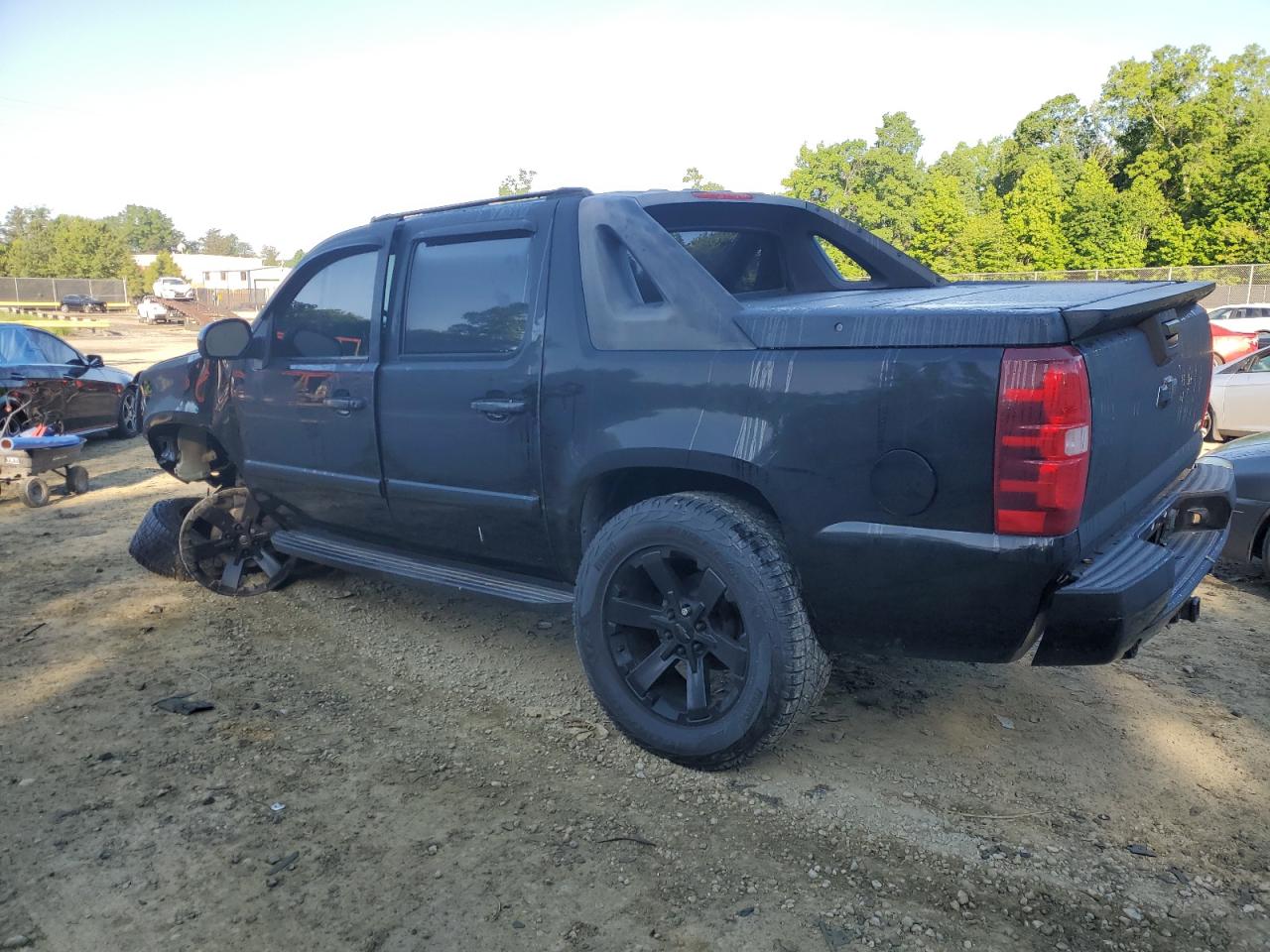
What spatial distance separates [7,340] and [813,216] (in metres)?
8.83

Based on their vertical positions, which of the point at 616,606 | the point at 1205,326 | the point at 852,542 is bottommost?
the point at 616,606

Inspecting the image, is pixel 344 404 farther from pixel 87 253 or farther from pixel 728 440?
pixel 87 253

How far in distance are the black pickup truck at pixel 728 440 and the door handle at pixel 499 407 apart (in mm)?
11

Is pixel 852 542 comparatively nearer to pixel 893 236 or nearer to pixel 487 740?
pixel 487 740

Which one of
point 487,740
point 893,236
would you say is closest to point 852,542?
point 487,740

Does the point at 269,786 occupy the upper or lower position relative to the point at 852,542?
lower

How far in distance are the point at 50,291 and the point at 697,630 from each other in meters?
73.8

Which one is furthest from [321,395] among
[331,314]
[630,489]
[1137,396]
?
[1137,396]

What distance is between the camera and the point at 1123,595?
8.58ft

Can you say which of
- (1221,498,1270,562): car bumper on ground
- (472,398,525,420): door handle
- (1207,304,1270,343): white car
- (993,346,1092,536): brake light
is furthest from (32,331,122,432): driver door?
(1207,304,1270,343): white car

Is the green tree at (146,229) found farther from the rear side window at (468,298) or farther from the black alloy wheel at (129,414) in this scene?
the rear side window at (468,298)

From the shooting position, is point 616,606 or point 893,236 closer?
point 616,606

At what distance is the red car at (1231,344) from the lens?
15.6m

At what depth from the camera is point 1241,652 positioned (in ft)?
14.3
